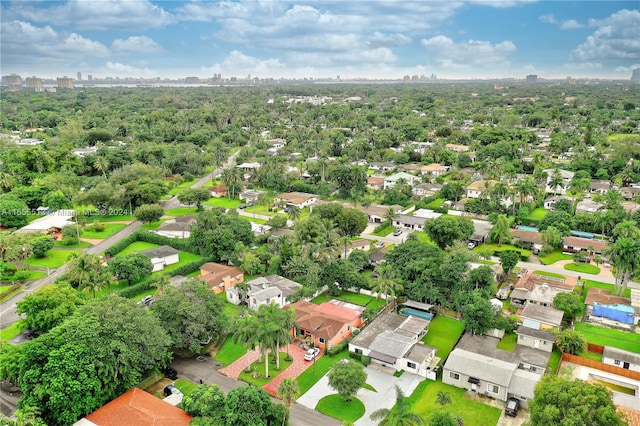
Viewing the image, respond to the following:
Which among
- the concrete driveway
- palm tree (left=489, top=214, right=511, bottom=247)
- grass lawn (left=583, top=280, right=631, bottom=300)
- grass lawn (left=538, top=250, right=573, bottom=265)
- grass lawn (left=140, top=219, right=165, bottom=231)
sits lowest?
the concrete driveway

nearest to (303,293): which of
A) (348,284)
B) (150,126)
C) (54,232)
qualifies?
(348,284)

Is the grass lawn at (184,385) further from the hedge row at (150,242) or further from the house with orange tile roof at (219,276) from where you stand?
the hedge row at (150,242)

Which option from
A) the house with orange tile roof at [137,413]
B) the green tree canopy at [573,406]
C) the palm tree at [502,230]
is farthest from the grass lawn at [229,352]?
the palm tree at [502,230]

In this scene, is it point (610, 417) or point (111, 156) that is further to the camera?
point (111, 156)

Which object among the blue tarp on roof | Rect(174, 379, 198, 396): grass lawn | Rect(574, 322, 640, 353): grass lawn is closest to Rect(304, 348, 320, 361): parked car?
Rect(174, 379, 198, 396): grass lawn

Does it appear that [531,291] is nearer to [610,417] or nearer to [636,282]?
[636,282]

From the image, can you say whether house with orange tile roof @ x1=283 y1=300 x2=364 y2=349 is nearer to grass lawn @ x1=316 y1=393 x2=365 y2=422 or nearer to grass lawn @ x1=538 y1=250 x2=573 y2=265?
grass lawn @ x1=316 y1=393 x2=365 y2=422
